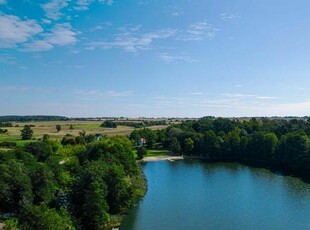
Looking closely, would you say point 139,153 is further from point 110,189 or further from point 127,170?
point 110,189

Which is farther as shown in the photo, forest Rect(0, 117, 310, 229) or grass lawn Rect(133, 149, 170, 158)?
grass lawn Rect(133, 149, 170, 158)

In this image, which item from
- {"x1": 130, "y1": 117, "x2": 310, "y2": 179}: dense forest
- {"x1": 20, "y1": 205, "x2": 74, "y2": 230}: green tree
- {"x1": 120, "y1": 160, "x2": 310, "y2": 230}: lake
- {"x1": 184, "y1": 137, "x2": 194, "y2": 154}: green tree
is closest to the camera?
{"x1": 20, "y1": 205, "x2": 74, "y2": 230}: green tree

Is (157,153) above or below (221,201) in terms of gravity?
above

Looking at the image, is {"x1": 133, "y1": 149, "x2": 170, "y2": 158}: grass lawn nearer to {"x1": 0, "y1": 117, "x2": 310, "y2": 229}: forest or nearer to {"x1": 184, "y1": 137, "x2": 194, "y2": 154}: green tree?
{"x1": 184, "y1": 137, "x2": 194, "y2": 154}: green tree

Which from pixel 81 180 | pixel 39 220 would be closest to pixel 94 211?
pixel 81 180

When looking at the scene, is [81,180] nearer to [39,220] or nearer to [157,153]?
[39,220]

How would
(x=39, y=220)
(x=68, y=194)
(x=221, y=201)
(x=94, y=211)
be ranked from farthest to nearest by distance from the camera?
(x=221, y=201), (x=68, y=194), (x=94, y=211), (x=39, y=220)

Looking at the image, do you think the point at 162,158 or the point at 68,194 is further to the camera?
the point at 162,158

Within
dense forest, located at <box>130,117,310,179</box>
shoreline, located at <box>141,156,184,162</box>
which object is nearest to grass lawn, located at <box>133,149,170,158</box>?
dense forest, located at <box>130,117,310,179</box>
